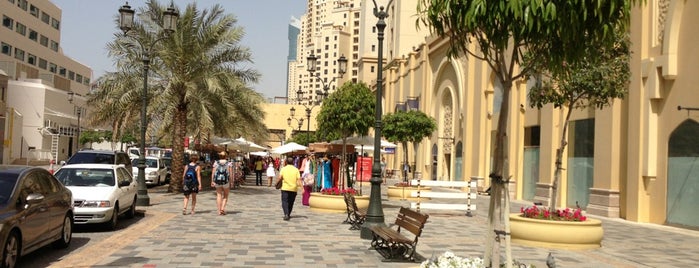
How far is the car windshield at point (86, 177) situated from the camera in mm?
13711

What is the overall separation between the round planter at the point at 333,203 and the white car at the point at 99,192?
567 cm

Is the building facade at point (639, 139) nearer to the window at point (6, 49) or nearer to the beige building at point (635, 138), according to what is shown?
the beige building at point (635, 138)

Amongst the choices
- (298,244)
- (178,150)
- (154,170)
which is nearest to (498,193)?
(298,244)

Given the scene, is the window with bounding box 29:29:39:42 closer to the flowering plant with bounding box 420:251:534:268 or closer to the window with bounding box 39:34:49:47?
the window with bounding box 39:34:49:47

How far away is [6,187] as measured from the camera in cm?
870

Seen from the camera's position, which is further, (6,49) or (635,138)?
(6,49)

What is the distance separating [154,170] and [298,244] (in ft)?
70.2

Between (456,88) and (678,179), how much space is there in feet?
82.7

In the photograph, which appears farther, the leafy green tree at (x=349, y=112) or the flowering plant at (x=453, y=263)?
the leafy green tree at (x=349, y=112)

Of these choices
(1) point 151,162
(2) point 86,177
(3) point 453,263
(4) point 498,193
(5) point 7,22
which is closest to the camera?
(4) point 498,193

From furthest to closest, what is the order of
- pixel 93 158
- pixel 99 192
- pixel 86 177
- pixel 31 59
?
pixel 31 59, pixel 93 158, pixel 86 177, pixel 99 192

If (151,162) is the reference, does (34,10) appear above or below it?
above

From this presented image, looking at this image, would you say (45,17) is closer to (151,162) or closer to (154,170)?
(151,162)

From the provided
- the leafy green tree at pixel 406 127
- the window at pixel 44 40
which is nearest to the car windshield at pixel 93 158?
the leafy green tree at pixel 406 127
